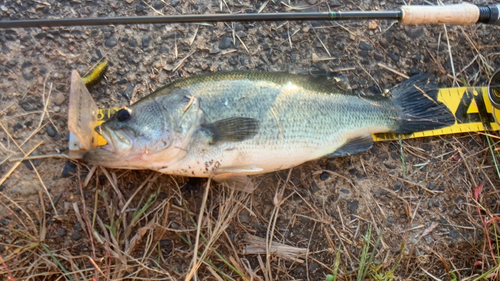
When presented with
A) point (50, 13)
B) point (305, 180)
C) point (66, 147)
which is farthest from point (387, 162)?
point (50, 13)

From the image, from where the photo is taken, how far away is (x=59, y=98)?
2928 millimetres

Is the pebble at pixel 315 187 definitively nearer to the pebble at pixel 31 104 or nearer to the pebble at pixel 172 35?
the pebble at pixel 172 35

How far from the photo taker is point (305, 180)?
2973mm

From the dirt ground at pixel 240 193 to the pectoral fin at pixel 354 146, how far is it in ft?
0.79

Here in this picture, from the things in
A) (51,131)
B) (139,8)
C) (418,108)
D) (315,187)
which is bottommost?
(315,187)

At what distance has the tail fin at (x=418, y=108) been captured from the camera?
9.56 ft

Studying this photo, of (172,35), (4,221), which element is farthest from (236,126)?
(4,221)

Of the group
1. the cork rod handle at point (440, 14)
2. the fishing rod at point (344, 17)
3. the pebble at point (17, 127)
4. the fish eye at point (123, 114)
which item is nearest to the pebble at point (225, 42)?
the fishing rod at point (344, 17)

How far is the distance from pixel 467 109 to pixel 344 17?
1.47 m

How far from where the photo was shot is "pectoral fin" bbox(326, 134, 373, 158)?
2.78 meters

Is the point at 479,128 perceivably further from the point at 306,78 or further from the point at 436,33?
the point at 306,78

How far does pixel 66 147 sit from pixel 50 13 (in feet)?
3.88

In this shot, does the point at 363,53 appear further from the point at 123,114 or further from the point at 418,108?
the point at 123,114

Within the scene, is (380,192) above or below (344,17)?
below
